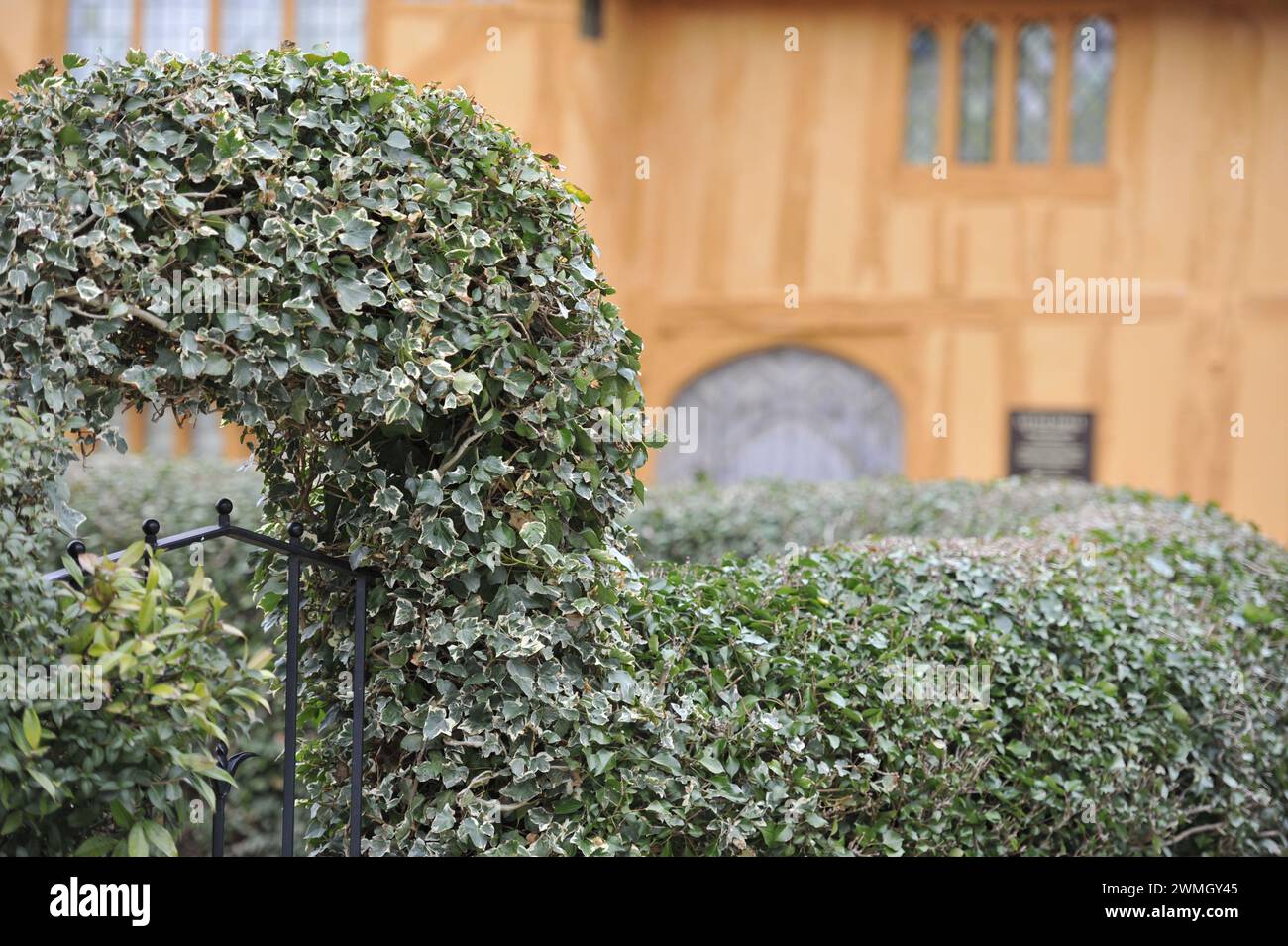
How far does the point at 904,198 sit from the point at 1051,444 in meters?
3.04

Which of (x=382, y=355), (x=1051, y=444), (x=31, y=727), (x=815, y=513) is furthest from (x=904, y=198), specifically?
(x=31, y=727)

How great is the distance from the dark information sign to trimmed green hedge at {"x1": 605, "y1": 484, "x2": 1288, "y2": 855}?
872 centimetres

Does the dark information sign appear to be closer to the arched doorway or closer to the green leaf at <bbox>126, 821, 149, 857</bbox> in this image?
the arched doorway

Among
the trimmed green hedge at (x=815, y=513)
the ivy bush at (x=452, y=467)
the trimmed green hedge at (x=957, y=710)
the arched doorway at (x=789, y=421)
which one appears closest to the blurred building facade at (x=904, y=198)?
the arched doorway at (x=789, y=421)

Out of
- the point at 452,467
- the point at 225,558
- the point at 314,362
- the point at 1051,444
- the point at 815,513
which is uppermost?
the point at 1051,444

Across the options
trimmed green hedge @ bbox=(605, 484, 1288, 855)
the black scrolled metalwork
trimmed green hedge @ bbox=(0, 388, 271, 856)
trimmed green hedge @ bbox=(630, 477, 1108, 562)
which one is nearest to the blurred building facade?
trimmed green hedge @ bbox=(630, 477, 1108, 562)

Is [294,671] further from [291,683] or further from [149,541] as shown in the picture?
[149,541]

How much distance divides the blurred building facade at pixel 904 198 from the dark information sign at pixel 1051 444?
4.6 inches

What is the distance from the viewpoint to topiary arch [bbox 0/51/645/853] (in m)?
2.51

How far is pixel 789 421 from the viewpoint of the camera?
1418 cm

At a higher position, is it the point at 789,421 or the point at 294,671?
the point at 789,421

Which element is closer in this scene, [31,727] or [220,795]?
[31,727]

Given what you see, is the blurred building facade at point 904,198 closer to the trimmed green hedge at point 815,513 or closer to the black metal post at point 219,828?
the trimmed green hedge at point 815,513

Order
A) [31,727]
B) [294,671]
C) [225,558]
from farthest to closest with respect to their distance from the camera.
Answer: [225,558] < [294,671] < [31,727]
